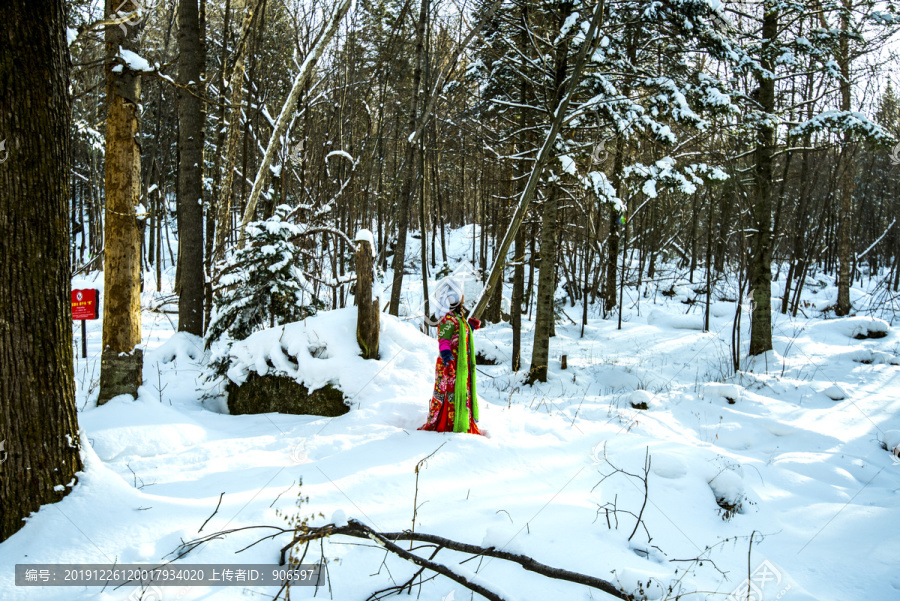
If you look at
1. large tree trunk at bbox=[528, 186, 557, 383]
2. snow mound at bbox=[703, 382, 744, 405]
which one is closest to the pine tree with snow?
large tree trunk at bbox=[528, 186, 557, 383]

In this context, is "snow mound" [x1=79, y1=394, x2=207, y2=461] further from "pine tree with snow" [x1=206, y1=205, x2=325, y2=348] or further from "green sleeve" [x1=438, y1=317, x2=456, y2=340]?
"green sleeve" [x1=438, y1=317, x2=456, y2=340]

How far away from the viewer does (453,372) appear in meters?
4.48

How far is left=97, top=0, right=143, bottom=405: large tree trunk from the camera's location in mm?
4438

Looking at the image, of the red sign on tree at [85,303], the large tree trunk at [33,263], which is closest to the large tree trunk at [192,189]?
the red sign on tree at [85,303]

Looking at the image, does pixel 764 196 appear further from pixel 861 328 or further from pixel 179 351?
pixel 179 351

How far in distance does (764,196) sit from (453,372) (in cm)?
870

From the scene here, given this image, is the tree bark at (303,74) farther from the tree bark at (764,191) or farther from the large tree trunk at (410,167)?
the tree bark at (764,191)

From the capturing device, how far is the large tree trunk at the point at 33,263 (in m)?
2.37

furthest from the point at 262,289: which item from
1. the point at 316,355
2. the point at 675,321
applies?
the point at 675,321

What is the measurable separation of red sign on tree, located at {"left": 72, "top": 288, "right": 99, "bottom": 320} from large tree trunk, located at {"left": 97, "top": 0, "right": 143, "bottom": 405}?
105 inches

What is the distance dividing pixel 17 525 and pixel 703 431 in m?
7.52

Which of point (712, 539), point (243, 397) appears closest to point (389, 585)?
point (712, 539)

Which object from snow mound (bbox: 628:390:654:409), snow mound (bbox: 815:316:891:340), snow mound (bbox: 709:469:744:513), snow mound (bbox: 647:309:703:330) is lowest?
snow mound (bbox: 628:390:654:409)

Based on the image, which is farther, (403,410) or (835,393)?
(835,393)
